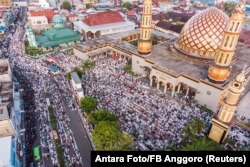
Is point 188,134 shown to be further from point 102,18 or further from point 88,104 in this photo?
point 102,18

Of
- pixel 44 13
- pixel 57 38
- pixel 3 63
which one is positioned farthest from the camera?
pixel 44 13

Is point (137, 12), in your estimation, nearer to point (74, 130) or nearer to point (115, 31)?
point (115, 31)

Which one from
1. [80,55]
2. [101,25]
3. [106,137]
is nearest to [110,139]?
[106,137]

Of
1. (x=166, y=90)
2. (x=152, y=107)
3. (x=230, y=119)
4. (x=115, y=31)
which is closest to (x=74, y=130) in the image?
(x=152, y=107)

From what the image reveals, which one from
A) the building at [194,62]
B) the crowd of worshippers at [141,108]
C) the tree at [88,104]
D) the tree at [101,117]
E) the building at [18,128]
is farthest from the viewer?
the building at [194,62]

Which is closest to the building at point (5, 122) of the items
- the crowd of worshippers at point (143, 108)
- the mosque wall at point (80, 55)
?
the crowd of worshippers at point (143, 108)

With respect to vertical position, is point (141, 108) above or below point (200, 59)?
below

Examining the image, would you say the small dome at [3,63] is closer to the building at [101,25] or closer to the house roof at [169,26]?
the building at [101,25]
